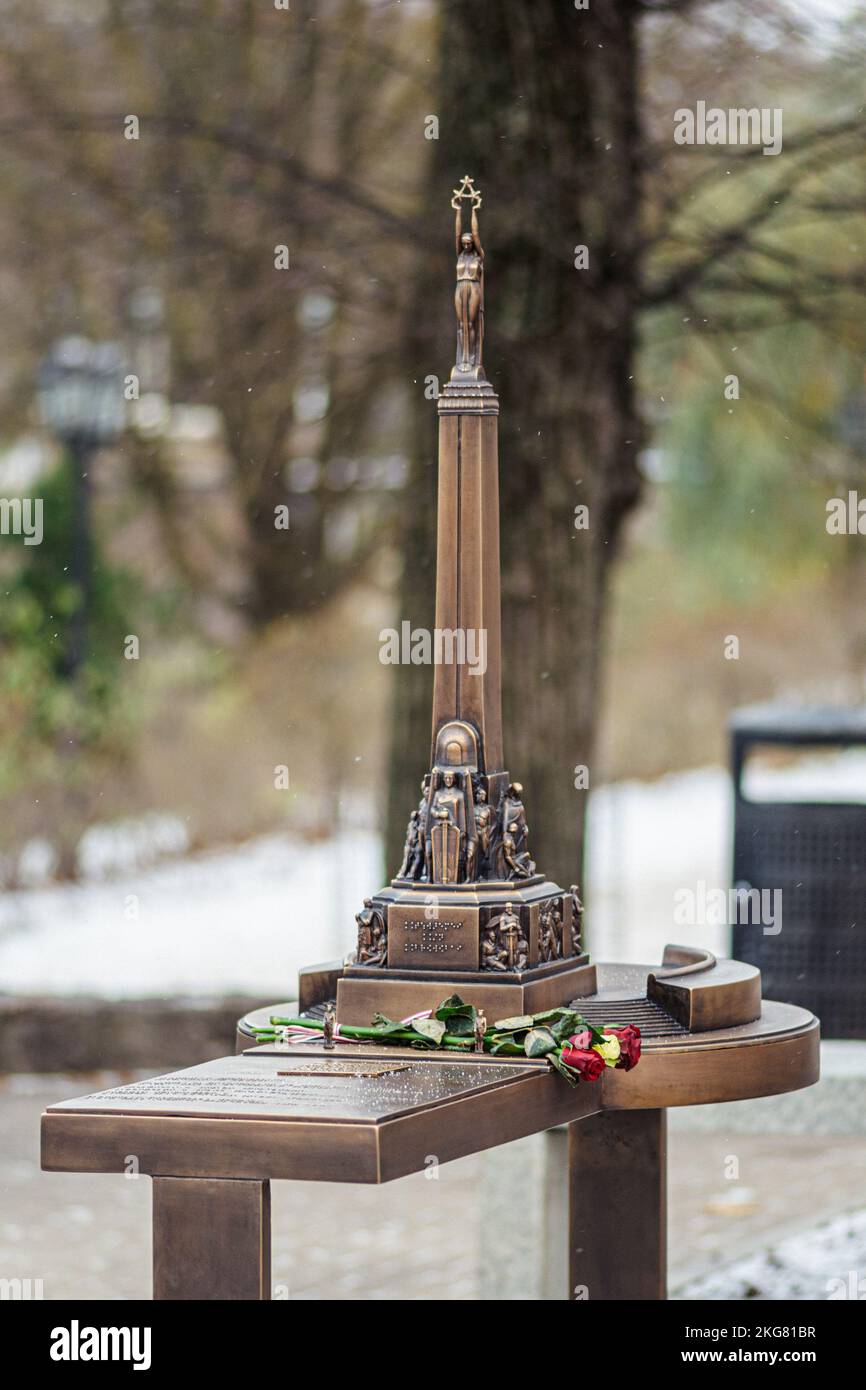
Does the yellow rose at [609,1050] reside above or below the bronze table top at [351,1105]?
above

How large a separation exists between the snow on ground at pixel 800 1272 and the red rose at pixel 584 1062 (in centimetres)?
189

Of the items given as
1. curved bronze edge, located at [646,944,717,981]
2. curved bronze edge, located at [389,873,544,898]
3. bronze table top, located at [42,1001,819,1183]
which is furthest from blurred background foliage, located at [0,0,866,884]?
bronze table top, located at [42,1001,819,1183]

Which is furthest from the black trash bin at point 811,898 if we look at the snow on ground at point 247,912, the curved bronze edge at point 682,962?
the curved bronze edge at point 682,962

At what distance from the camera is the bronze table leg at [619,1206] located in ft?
15.8

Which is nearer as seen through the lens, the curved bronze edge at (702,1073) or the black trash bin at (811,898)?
the curved bronze edge at (702,1073)

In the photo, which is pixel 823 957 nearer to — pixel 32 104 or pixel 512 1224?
pixel 512 1224

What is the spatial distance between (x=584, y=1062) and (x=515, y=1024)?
178mm

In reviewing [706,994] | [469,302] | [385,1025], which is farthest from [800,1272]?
[469,302]

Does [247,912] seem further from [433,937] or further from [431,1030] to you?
[431,1030]

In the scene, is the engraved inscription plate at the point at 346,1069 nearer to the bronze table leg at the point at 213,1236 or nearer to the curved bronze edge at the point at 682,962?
the bronze table leg at the point at 213,1236

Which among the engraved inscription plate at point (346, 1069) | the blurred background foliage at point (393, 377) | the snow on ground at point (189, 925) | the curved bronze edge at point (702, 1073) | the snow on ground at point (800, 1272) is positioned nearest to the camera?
the engraved inscription plate at point (346, 1069)
